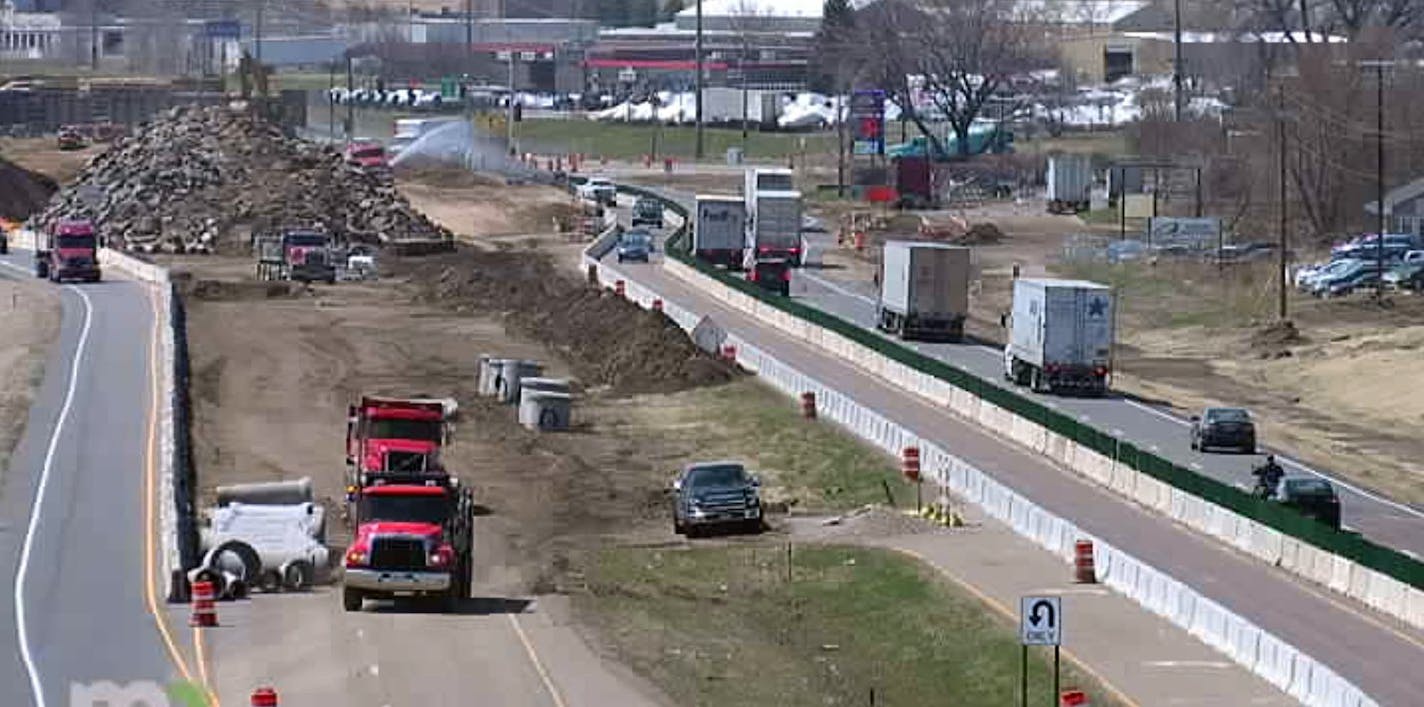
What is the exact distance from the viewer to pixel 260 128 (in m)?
150

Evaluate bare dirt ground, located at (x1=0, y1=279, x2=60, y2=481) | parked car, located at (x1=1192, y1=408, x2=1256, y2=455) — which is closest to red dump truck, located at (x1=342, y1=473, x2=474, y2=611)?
bare dirt ground, located at (x1=0, y1=279, x2=60, y2=481)

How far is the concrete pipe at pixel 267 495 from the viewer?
52.0 metres

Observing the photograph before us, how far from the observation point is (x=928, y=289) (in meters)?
89.0

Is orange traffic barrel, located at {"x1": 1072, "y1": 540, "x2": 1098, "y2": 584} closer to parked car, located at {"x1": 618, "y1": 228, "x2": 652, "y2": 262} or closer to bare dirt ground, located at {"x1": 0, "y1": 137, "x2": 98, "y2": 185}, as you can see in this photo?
parked car, located at {"x1": 618, "y1": 228, "x2": 652, "y2": 262}

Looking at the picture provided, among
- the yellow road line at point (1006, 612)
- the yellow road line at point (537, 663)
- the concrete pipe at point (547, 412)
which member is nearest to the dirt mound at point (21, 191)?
the concrete pipe at point (547, 412)

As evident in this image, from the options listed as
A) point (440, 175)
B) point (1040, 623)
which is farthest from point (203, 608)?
point (440, 175)

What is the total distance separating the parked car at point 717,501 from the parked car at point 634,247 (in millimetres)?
63914

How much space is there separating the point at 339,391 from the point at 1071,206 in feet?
261

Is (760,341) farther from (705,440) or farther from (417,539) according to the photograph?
(417,539)

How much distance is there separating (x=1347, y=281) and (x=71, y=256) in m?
45.6

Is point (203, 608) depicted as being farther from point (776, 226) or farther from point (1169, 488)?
point (776, 226)

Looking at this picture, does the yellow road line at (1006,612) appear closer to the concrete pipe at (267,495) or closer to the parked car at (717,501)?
the parked car at (717,501)

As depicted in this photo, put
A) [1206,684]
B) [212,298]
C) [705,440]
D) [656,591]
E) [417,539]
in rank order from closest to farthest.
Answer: [1206,684]
[417,539]
[656,591]
[705,440]
[212,298]

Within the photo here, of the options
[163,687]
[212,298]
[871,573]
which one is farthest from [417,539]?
[212,298]
